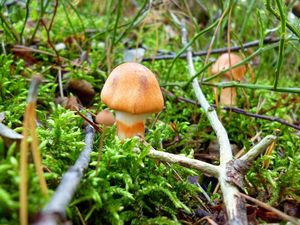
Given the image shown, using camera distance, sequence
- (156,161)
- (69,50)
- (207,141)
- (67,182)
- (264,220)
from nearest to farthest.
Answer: (67,182), (264,220), (156,161), (207,141), (69,50)

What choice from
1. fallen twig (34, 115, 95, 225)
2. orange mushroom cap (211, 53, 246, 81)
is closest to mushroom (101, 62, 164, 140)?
fallen twig (34, 115, 95, 225)

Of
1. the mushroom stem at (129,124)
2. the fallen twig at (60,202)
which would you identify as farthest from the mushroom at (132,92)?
the fallen twig at (60,202)

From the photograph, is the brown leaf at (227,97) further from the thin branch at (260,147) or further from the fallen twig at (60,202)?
the fallen twig at (60,202)

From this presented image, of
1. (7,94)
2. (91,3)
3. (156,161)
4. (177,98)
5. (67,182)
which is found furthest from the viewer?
(91,3)

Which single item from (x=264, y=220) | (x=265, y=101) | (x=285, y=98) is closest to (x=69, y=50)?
(x=265, y=101)

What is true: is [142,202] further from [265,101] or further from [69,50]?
[69,50]

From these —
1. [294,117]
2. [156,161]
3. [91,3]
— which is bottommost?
[294,117]

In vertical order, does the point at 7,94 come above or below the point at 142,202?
above
